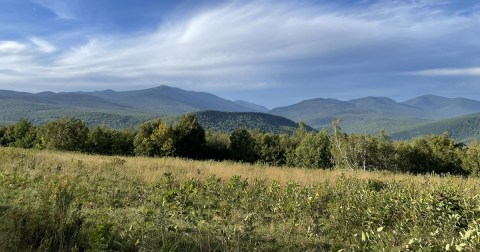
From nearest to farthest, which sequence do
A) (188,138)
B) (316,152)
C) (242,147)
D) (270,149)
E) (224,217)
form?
(224,217), (188,138), (316,152), (242,147), (270,149)

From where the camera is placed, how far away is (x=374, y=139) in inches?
1650

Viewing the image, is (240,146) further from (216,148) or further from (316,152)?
(316,152)

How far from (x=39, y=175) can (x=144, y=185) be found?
3.38m

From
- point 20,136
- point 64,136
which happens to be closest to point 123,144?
point 64,136

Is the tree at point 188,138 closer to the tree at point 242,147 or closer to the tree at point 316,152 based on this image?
the tree at point 242,147

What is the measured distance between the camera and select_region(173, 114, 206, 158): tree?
40.9 meters

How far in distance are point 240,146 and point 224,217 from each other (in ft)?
128

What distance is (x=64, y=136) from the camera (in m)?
41.0

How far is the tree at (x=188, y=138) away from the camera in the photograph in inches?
1610

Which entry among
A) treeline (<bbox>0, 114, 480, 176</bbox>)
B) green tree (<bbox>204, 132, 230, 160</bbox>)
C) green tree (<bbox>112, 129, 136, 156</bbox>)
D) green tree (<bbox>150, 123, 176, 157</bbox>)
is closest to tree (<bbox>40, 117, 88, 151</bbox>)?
treeline (<bbox>0, 114, 480, 176</bbox>)

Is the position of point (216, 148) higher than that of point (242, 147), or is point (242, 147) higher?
point (242, 147)

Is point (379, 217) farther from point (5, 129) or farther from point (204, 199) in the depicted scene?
point (5, 129)

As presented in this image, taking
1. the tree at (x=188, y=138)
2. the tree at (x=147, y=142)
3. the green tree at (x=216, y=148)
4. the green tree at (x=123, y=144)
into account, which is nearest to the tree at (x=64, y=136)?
the green tree at (x=123, y=144)

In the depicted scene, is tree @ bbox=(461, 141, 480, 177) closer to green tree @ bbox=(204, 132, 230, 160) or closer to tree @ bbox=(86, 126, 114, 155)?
green tree @ bbox=(204, 132, 230, 160)
